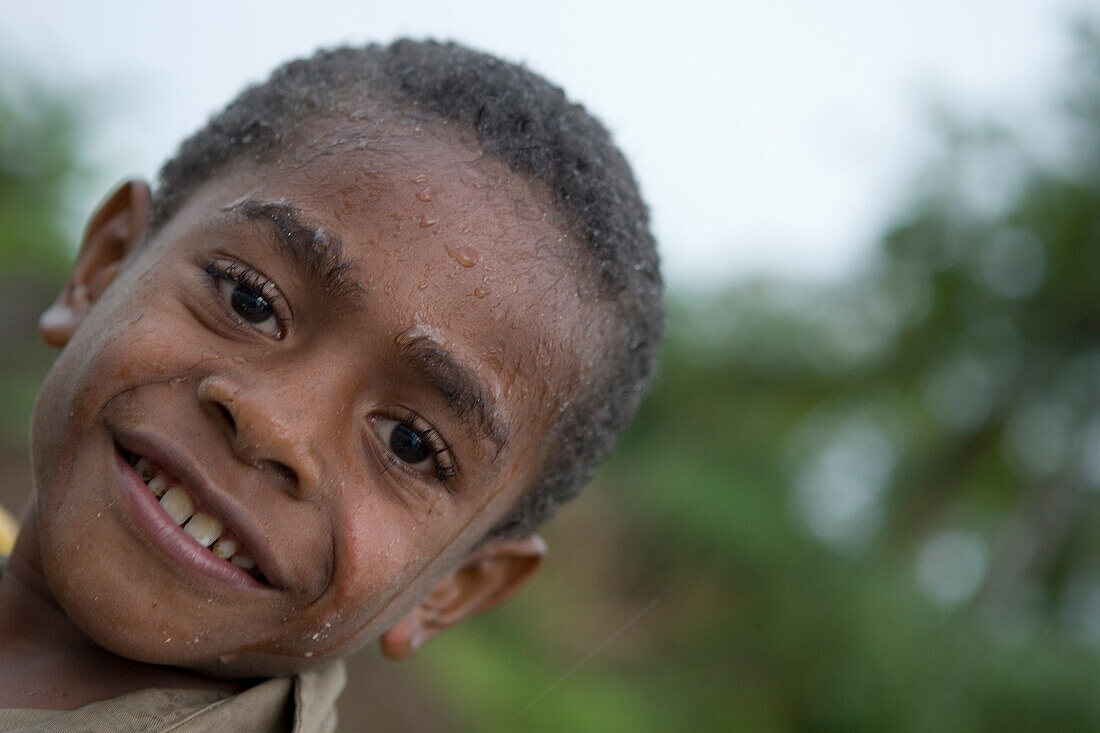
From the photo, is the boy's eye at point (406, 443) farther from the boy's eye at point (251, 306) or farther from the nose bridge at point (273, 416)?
the boy's eye at point (251, 306)

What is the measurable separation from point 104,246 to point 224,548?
3.08 ft

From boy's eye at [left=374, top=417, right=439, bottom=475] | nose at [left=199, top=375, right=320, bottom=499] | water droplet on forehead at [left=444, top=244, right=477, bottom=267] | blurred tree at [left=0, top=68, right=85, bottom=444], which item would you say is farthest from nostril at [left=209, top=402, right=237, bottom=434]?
blurred tree at [left=0, top=68, right=85, bottom=444]

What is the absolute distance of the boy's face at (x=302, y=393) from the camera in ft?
5.16

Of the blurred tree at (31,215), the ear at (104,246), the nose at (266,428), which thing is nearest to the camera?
the nose at (266,428)

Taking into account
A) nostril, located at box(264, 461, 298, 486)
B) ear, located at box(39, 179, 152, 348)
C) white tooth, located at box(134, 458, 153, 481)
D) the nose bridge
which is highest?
the nose bridge

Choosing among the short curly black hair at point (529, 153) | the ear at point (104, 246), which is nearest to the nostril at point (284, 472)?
the short curly black hair at point (529, 153)

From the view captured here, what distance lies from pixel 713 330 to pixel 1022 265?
3.57 m

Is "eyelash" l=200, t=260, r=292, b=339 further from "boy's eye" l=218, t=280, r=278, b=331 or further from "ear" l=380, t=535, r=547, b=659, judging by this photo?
"ear" l=380, t=535, r=547, b=659

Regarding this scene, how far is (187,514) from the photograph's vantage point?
62.7 inches

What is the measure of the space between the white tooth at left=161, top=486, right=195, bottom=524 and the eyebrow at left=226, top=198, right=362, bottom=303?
1.36 feet

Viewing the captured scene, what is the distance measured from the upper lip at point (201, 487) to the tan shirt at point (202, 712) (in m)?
0.29

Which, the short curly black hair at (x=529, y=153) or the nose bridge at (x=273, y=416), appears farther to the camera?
the short curly black hair at (x=529, y=153)

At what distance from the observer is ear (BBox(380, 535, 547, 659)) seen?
2.11 metres

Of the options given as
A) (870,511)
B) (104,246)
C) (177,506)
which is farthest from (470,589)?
(870,511)
